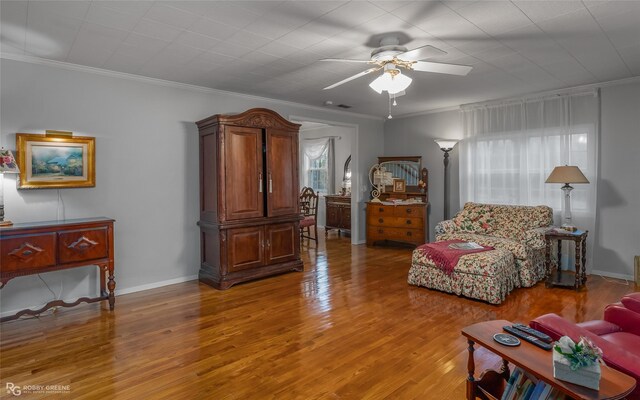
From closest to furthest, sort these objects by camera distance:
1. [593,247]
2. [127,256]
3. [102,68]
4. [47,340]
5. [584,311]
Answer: [47,340] → [584,311] → [102,68] → [127,256] → [593,247]

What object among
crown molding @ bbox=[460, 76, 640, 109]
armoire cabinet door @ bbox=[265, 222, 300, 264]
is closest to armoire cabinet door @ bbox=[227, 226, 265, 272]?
armoire cabinet door @ bbox=[265, 222, 300, 264]

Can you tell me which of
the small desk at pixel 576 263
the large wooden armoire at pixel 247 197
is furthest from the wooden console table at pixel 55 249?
the small desk at pixel 576 263

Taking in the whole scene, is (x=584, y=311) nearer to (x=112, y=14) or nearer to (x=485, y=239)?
(x=485, y=239)

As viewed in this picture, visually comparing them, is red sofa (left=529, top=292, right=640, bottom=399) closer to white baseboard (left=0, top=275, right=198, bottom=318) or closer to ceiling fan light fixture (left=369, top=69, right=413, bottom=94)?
ceiling fan light fixture (left=369, top=69, right=413, bottom=94)

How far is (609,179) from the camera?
15.0ft

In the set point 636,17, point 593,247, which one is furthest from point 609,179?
point 636,17

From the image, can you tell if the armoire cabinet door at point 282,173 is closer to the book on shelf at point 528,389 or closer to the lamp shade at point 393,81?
the lamp shade at point 393,81

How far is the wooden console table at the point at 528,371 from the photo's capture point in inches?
55.4

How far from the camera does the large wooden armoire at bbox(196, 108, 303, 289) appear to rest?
4.20 meters

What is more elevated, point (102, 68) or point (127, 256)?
point (102, 68)

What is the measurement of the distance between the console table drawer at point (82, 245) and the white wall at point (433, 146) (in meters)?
5.15

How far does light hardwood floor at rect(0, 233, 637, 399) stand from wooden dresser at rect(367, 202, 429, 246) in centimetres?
196

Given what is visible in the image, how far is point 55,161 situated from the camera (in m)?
3.58

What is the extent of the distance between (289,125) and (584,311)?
3.83 meters
